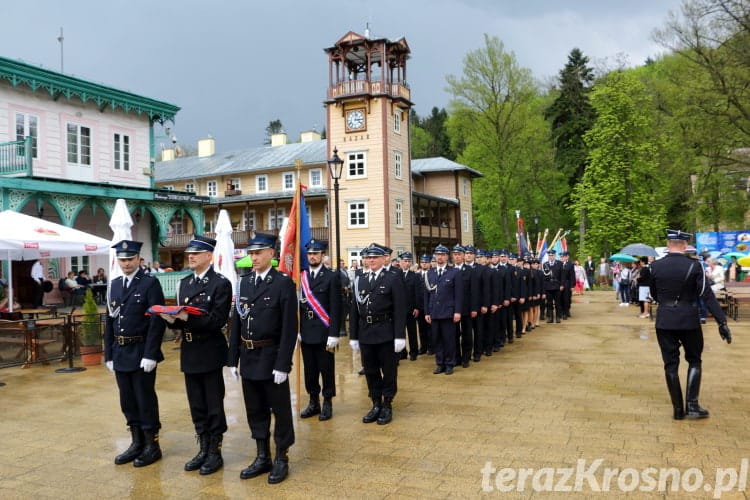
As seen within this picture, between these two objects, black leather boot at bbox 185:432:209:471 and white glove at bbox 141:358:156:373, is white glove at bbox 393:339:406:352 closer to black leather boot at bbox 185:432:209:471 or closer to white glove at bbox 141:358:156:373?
black leather boot at bbox 185:432:209:471

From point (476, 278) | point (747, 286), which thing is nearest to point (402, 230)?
point (747, 286)

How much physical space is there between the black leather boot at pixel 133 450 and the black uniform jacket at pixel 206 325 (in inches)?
36.9

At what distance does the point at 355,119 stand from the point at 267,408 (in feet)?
108

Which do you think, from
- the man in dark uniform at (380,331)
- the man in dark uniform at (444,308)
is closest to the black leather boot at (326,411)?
the man in dark uniform at (380,331)

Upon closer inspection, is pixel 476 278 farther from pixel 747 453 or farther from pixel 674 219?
pixel 674 219

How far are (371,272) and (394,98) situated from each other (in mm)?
30841

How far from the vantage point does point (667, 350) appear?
6.96 metres

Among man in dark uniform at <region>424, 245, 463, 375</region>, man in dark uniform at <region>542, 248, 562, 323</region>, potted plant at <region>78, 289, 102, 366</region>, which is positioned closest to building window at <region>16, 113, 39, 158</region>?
potted plant at <region>78, 289, 102, 366</region>

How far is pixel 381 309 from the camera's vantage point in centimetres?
724

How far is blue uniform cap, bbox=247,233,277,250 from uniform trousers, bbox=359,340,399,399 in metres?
2.15

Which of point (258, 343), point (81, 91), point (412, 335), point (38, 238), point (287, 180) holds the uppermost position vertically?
point (81, 91)

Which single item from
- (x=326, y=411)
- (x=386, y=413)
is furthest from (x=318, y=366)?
(x=386, y=413)

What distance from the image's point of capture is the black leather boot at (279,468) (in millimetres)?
5270
